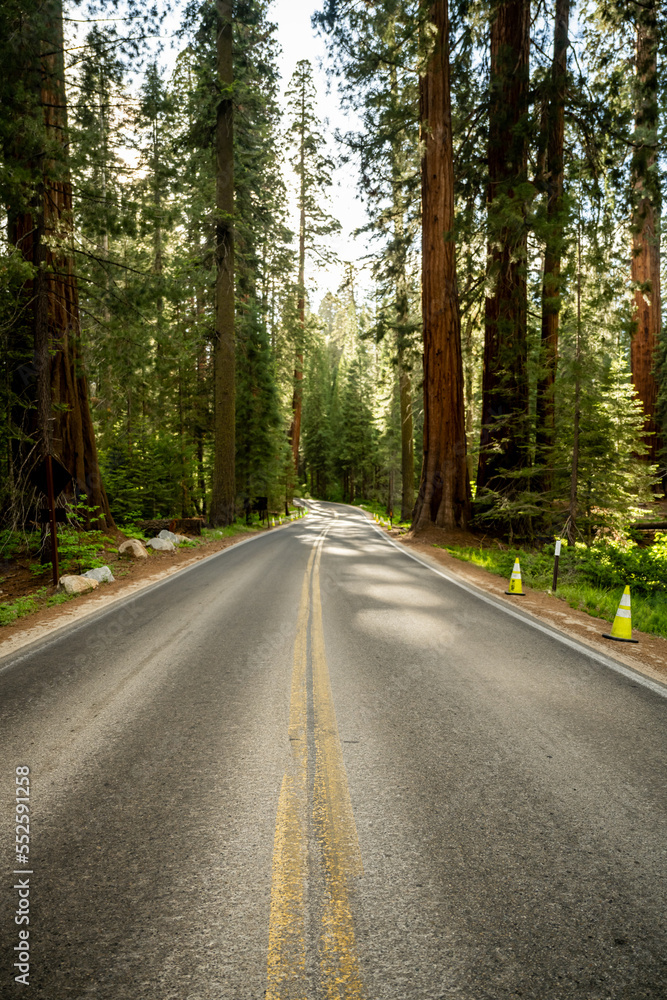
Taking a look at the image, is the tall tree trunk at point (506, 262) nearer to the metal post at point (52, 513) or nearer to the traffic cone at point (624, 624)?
the traffic cone at point (624, 624)

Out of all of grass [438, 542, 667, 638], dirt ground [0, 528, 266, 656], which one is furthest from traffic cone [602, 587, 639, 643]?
dirt ground [0, 528, 266, 656]

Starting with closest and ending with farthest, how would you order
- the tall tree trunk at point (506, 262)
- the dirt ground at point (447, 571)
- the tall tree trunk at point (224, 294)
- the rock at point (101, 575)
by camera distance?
the dirt ground at point (447, 571)
the rock at point (101, 575)
the tall tree trunk at point (506, 262)
the tall tree trunk at point (224, 294)

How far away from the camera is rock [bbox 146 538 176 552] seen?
1430cm

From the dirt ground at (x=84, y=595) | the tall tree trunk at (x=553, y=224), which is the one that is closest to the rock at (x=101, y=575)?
the dirt ground at (x=84, y=595)

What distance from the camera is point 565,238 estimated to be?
11633mm

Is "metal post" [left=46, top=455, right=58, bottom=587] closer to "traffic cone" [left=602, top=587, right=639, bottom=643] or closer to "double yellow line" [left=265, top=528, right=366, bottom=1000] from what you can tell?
"double yellow line" [left=265, top=528, right=366, bottom=1000]

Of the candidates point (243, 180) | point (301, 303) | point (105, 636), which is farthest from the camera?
point (301, 303)

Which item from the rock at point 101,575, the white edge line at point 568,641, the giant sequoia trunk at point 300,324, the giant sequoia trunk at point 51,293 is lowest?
the white edge line at point 568,641

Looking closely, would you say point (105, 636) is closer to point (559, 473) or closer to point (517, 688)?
point (517, 688)

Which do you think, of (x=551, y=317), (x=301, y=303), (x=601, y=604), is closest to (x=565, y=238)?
(x=551, y=317)

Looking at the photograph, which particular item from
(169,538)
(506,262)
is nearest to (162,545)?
(169,538)

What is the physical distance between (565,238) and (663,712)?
11.2 metres

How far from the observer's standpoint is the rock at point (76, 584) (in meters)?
8.83

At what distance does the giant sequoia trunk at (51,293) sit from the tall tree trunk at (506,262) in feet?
32.5
